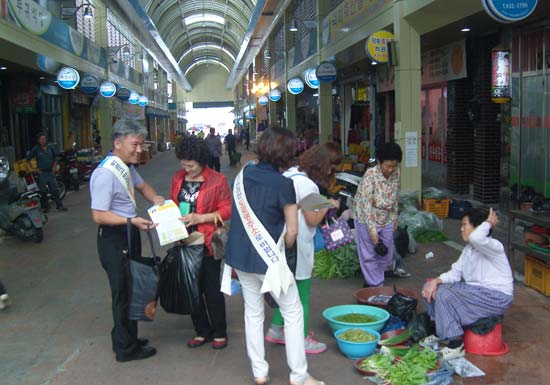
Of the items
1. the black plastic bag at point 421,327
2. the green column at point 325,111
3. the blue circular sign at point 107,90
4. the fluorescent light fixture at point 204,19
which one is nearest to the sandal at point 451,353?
the black plastic bag at point 421,327

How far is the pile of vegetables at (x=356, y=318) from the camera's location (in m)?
5.01

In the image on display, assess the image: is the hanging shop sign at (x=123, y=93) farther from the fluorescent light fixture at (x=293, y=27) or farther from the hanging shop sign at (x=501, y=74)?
the hanging shop sign at (x=501, y=74)

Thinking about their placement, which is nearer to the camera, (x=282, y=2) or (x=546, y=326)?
(x=546, y=326)

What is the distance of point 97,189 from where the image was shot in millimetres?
4434

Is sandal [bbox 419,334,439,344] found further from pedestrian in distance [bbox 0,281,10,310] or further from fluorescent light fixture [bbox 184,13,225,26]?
fluorescent light fixture [bbox 184,13,225,26]

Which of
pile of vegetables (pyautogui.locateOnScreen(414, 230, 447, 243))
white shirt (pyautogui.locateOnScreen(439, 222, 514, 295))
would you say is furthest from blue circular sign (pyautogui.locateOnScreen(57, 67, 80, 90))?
white shirt (pyautogui.locateOnScreen(439, 222, 514, 295))

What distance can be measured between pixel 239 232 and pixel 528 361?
2400 mm

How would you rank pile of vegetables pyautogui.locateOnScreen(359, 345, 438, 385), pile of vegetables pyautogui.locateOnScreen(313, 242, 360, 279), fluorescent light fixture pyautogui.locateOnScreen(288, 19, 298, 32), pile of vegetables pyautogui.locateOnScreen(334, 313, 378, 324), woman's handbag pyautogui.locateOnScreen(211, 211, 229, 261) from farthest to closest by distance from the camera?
fluorescent light fixture pyautogui.locateOnScreen(288, 19, 298, 32), pile of vegetables pyautogui.locateOnScreen(313, 242, 360, 279), pile of vegetables pyautogui.locateOnScreen(334, 313, 378, 324), woman's handbag pyautogui.locateOnScreen(211, 211, 229, 261), pile of vegetables pyautogui.locateOnScreen(359, 345, 438, 385)

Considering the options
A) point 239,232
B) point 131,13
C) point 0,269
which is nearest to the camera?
point 239,232

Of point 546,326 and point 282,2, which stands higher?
point 282,2

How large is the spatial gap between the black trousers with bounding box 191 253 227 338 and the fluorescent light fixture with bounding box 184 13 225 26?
46286 millimetres

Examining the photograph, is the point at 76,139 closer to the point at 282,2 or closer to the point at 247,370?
the point at 282,2

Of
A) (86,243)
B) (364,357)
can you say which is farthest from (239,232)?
(86,243)

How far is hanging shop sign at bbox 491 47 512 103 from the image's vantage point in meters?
9.42
